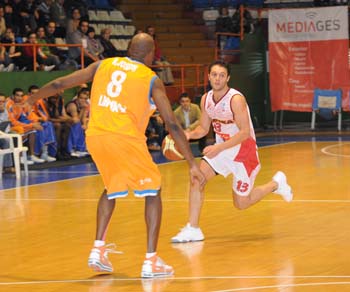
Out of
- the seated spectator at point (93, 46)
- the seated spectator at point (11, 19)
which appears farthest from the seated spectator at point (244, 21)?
the seated spectator at point (11, 19)

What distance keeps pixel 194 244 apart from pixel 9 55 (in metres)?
11.9

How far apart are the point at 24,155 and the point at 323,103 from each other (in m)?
11.2

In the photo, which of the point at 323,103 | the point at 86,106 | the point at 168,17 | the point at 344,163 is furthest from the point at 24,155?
the point at 168,17

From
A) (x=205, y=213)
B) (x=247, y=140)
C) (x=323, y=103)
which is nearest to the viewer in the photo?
(x=247, y=140)

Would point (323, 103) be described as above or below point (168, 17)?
below

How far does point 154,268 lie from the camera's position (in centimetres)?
764

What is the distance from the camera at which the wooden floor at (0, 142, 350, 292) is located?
7547mm

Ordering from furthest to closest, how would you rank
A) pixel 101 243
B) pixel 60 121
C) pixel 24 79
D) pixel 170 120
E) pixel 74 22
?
pixel 74 22 → pixel 24 79 → pixel 60 121 → pixel 101 243 → pixel 170 120

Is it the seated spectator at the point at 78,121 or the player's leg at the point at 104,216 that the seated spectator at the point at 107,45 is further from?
the player's leg at the point at 104,216

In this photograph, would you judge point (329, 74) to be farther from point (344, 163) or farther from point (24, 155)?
point (24, 155)

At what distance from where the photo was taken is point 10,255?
29.3 ft

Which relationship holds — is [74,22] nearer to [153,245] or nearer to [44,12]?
[44,12]

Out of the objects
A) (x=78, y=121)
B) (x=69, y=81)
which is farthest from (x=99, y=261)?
(x=78, y=121)

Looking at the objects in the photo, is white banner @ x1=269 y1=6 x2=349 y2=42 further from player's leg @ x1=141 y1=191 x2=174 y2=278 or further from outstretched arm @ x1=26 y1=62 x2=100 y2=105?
player's leg @ x1=141 y1=191 x2=174 y2=278
